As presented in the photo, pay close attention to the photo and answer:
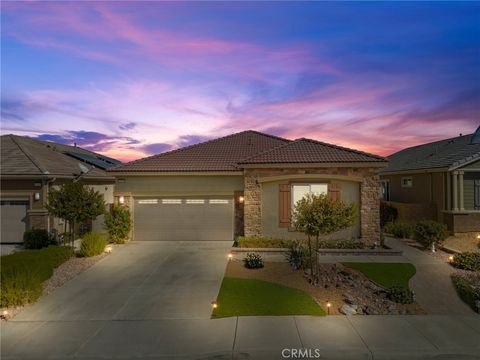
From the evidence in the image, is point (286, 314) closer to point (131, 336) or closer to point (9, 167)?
point (131, 336)

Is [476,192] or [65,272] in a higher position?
[476,192]

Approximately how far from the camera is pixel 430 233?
49.3ft

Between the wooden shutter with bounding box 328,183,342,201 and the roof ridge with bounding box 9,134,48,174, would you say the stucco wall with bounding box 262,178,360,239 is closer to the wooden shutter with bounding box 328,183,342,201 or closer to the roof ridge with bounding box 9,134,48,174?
the wooden shutter with bounding box 328,183,342,201

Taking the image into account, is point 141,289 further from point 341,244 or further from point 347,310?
point 341,244

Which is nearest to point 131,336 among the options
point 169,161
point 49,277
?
point 49,277

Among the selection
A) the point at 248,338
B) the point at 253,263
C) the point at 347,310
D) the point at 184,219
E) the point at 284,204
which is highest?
the point at 284,204

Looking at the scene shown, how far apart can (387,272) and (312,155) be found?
6.70 metres

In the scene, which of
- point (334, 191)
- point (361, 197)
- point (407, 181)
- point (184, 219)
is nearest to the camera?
point (361, 197)

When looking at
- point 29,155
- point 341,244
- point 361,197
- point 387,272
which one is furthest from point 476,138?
point 29,155

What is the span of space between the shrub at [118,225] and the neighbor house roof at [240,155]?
2.28 meters

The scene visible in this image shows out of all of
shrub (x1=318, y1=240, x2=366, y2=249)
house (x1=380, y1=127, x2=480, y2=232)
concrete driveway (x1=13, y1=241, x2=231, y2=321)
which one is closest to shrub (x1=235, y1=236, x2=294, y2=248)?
concrete driveway (x1=13, y1=241, x2=231, y2=321)

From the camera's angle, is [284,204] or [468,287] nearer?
[468,287]

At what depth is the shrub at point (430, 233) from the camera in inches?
591

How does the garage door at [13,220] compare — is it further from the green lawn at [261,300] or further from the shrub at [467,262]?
Answer: the shrub at [467,262]
